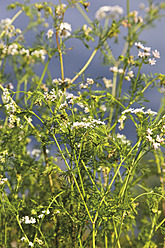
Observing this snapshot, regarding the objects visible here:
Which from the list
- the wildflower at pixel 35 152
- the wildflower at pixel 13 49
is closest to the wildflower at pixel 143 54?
the wildflower at pixel 13 49

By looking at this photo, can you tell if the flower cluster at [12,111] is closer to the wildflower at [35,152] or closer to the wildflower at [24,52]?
the wildflower at [24,52]

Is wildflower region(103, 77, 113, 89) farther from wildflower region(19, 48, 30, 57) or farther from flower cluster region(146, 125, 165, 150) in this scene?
flower cluster region(146, 125, 165, 150)

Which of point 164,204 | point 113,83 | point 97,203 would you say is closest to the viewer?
point 97,203

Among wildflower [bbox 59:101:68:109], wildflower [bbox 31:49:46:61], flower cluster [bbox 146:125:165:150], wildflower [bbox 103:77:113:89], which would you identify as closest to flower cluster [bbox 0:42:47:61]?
wildflower [bbox 31:49:46:61]

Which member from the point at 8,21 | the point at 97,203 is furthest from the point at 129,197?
the point at 8,21

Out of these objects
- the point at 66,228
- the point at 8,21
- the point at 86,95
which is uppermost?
the point at 8,21

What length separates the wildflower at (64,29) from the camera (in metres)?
2.24

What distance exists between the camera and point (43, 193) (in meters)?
2.70

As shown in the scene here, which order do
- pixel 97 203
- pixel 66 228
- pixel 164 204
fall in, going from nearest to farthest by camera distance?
pixel 97 203, pixel 66 228, pixel 164 204

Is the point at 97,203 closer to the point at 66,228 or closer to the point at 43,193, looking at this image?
the point at 66,228

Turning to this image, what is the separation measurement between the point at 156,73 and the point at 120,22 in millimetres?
549

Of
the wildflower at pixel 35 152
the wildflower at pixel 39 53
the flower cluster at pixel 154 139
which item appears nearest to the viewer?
the flower cluster at pixel 154 139

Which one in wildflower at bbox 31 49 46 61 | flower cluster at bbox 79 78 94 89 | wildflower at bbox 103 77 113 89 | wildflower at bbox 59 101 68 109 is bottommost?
wildflower at bbox 59 101 68 109

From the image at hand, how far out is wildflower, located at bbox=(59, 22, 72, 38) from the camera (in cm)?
224
